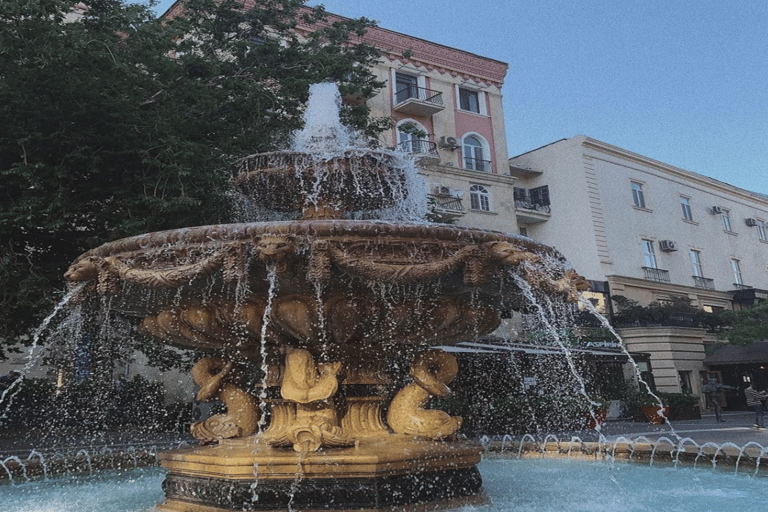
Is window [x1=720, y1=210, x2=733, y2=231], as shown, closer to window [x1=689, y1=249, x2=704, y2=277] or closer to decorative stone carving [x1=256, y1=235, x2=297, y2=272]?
window [x1=689, y1=249, x2=704, y2=277]

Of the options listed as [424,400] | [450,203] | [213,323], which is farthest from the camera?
[450,203]

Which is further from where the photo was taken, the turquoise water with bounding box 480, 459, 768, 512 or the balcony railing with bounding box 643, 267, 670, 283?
the balcony railing with bounding box 643, 267, 670, 283

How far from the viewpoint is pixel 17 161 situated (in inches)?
366

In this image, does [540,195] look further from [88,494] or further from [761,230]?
[88,494]

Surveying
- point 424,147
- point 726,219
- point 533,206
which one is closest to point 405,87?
point 424,147

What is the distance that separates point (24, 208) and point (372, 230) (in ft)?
22.1

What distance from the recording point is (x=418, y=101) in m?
26.1

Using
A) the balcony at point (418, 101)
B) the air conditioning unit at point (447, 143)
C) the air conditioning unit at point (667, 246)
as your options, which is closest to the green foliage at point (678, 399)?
the air conditioning unit at point (667, 246)

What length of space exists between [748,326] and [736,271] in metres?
12.4

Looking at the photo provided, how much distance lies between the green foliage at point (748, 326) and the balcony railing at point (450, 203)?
11685mm

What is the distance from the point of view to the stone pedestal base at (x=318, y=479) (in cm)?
403

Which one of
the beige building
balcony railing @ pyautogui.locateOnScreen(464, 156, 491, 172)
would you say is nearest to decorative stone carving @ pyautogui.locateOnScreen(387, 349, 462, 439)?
the beige building

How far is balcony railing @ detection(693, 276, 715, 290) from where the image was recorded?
32.2 meters

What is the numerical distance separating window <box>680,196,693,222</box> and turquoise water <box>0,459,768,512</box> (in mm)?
30225
